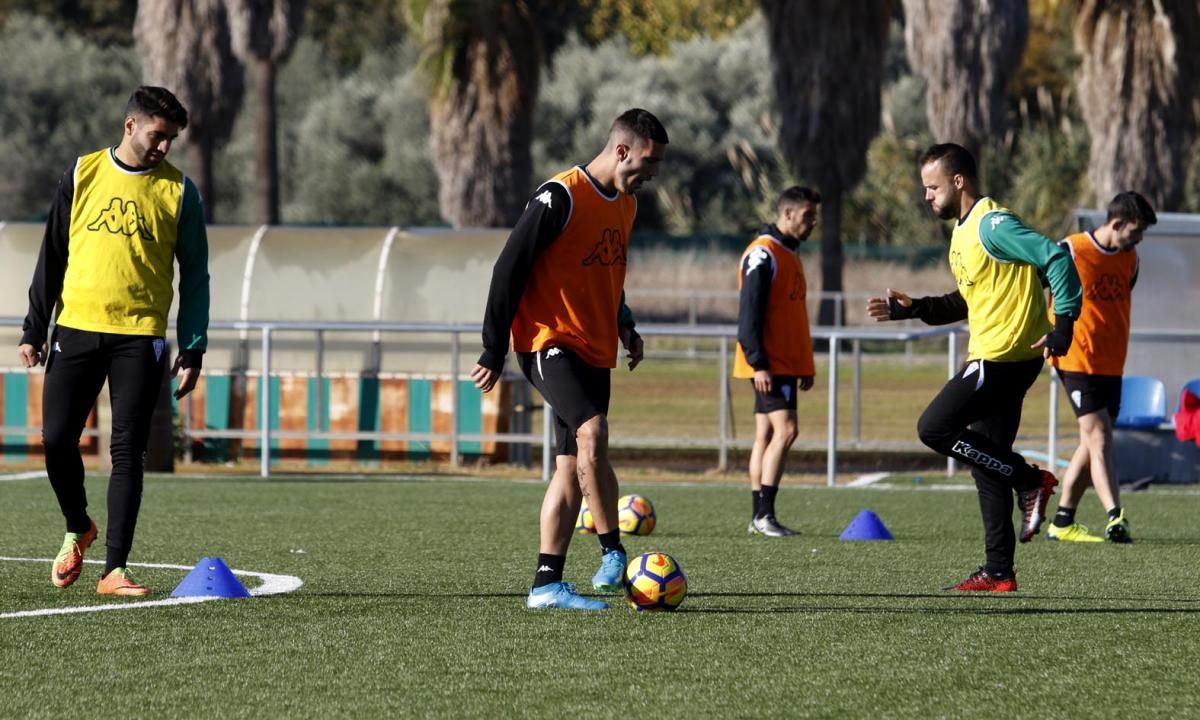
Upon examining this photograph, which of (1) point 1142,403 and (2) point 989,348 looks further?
(1) point 1142,403

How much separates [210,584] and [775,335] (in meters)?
4.49

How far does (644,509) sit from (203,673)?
5378 mm

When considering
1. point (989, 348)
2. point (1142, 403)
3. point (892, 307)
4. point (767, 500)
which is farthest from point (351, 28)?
point (989, 348)

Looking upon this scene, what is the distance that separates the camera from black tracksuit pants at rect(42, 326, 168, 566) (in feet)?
26.2

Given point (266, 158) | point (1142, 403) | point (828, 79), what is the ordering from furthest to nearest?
point (266, 158), point (828, 79), point (1142, 403)

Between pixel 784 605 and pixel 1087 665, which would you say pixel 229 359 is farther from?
pixel 1087 665

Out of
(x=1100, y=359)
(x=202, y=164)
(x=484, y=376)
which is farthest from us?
(x=202, y=164)

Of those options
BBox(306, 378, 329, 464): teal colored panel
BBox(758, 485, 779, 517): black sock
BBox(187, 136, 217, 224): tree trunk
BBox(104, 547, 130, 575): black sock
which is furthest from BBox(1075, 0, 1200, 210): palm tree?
BBox(104, 547, 130, 575): black sock

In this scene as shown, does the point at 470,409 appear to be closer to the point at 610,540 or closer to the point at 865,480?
the point at 865,480

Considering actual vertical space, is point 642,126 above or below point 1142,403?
above

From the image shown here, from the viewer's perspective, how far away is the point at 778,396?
38.3ft

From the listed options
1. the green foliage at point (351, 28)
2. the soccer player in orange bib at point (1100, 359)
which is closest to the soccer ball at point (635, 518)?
the soccer player in orange bib at point (1100, 359)

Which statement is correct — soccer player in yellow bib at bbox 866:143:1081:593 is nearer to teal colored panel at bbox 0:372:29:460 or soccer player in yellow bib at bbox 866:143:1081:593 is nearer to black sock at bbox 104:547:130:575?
black sock at bbox 104:547:130:575

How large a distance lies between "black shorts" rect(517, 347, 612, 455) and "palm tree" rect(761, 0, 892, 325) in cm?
2471
